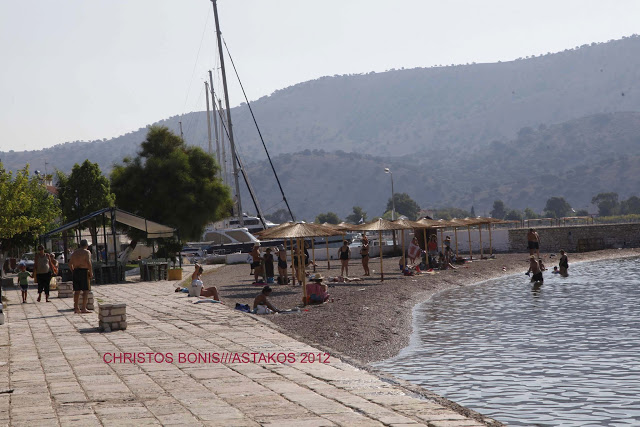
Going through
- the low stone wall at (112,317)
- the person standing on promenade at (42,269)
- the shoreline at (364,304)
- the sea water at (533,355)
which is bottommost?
the sea water at (533,355)

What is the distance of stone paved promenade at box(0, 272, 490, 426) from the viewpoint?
774cm

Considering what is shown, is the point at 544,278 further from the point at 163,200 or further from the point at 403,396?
the point at 403,396

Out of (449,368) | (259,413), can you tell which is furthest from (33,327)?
(259,413)

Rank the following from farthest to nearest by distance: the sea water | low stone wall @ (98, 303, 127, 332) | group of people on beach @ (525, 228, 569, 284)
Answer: group of people on beach @ (525, 228, 569, 284) → low stone wall @ (98, 303, 127, 332) → the sea water

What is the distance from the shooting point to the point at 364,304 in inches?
829

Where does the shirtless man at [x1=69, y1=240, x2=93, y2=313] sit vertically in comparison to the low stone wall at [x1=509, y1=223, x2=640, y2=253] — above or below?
above

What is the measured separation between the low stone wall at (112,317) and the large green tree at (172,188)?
89.5 ft

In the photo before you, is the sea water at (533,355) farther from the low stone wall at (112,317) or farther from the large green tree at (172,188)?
the large green tree at (172,188)

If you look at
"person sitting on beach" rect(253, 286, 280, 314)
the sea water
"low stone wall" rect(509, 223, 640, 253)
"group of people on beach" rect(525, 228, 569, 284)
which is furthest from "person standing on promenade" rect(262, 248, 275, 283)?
"low stone wall" rect(509, 223, 640, 253)

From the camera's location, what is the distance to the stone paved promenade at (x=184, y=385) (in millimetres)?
7742

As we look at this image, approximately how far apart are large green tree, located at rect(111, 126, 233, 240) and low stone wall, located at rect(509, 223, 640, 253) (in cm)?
1952

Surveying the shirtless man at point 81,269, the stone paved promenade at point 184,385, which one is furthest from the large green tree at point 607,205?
the stone paved promenade at point 184,385

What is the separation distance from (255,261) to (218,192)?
15281mm

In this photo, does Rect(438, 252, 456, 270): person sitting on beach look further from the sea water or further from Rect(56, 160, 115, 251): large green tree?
Rect(56, 160, 115, 251): large green tree
